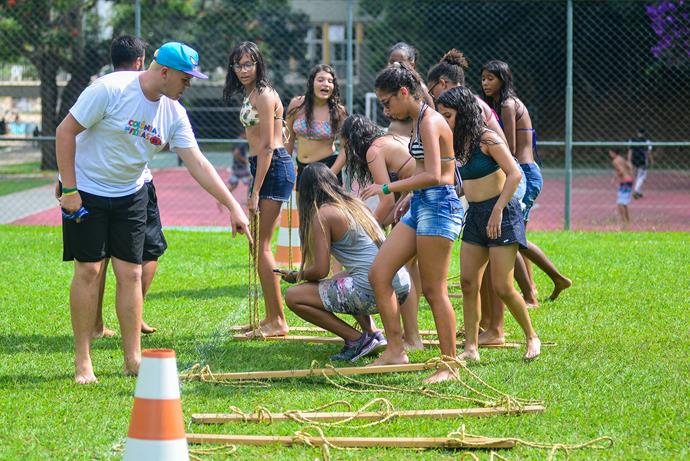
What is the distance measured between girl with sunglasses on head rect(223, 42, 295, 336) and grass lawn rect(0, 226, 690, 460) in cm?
44

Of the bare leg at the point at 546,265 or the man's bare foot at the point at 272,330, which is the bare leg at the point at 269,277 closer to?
the man's bare foot at the point at 272,330

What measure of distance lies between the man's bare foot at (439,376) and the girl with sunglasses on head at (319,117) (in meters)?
2.48

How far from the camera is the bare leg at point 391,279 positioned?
604 centimetres

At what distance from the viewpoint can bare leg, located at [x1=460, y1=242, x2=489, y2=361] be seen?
21.2 feet

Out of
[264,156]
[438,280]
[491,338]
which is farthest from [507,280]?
[264,156]

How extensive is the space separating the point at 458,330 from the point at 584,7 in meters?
17.5

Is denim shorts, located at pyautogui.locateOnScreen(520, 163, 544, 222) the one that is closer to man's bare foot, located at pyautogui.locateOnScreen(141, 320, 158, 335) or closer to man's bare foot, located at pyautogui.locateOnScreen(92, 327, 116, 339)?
man's bare foot, located at pyautogui.locateOnScreen(141, 320, 158, 335)

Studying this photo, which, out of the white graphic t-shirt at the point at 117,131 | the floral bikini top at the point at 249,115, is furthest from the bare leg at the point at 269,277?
the white graphic t-shirt at the point at 117,131

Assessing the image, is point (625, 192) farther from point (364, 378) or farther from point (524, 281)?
point (364, 378)

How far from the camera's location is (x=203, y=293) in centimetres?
919

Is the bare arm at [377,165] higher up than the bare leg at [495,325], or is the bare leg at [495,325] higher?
the bare arm at [377,165]

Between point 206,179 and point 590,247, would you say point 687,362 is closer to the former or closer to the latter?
point 206,179

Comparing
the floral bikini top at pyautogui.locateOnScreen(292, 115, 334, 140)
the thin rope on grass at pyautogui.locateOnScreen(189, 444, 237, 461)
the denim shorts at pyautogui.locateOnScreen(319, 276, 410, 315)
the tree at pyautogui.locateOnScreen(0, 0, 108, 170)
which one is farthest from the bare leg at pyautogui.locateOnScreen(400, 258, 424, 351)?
the tree at pyautogui.locateOnScreen(0, 0, 108, 170)

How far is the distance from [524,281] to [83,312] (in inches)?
149
